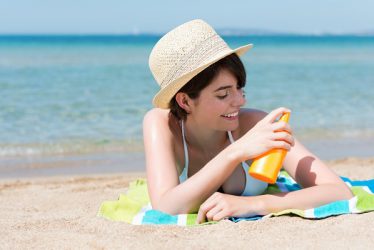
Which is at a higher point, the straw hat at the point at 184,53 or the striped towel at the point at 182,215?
the straw hat at the point at 184,53

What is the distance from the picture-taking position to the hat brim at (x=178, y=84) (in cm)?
319

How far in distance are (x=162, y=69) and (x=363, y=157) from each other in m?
3.95

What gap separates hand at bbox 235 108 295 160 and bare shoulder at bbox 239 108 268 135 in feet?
1.64

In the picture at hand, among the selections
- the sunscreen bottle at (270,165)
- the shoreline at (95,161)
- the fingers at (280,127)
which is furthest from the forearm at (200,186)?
the shoreline at (95,161)

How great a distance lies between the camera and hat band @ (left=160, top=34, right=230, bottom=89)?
326 cm

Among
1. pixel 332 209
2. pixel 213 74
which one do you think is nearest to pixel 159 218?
pixel 213 74

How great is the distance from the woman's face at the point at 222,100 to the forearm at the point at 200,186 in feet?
0.64

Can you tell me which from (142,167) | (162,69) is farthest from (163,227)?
(142,167)

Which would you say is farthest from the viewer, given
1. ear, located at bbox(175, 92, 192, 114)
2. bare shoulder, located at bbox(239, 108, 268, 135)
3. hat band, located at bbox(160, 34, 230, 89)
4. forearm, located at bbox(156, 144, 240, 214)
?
bare shoulder, located at bbox(239, 108, 268, 135)

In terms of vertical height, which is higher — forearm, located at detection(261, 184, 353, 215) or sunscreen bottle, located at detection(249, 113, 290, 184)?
sunscreen bottle, located at detection(249, 113, 290, 184)

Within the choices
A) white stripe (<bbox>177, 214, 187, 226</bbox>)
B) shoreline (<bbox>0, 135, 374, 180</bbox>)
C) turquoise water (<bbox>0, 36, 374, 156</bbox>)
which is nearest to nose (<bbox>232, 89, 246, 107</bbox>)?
white stripe (<bbox>177, 214, 187, 226</bbox>)

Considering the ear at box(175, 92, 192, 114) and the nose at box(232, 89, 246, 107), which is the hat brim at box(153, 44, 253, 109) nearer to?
the ear at box(175, 92, 192, 114)

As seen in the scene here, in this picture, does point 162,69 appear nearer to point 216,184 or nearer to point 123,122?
point 216,184

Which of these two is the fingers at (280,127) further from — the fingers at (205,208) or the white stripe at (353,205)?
the white stripe at (353,205)
